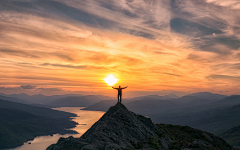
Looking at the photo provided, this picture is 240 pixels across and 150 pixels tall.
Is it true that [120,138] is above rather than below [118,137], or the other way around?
below

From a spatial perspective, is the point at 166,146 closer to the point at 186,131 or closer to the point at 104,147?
the point at 104,147

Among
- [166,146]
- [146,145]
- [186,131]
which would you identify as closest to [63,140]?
[146,145]

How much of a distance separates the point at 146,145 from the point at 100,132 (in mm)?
12046

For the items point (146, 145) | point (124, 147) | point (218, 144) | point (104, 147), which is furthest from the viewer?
point (218, 144)

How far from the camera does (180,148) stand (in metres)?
43.4

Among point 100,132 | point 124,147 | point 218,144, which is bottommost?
point 218,144

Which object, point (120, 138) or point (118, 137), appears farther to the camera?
point (118, 137)

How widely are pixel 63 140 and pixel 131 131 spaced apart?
18162 mm

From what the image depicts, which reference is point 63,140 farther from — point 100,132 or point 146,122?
point 146,122

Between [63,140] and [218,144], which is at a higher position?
[63,140]

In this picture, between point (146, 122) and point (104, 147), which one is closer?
point (104, 147)

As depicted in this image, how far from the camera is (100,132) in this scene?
123 feet

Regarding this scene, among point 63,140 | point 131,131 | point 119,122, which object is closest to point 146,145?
point 131,131

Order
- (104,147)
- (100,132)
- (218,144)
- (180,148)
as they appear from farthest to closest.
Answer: (218,144), (180,148), (100,132), (104,147)
